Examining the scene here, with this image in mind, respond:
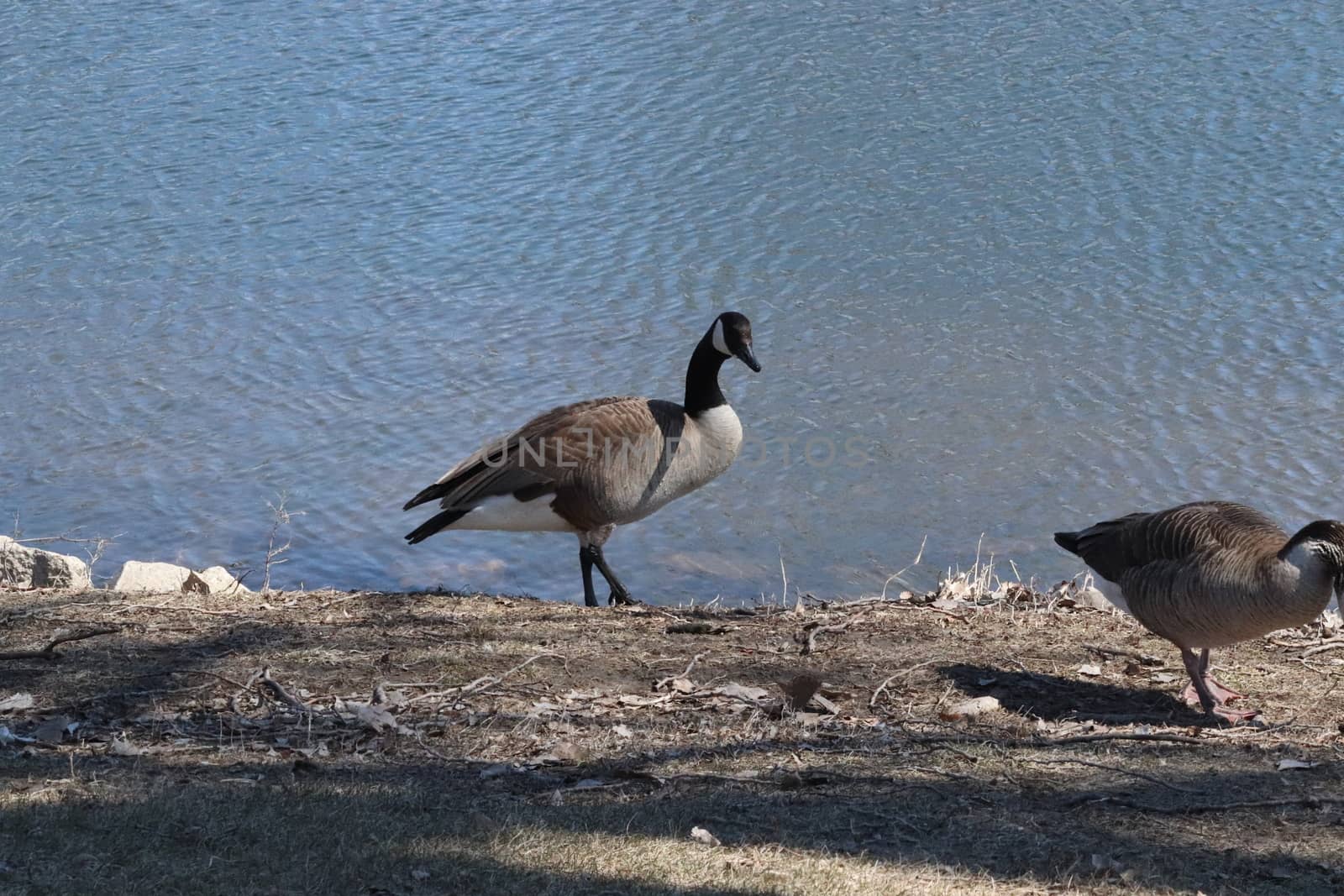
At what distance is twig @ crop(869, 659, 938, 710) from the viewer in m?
5.80

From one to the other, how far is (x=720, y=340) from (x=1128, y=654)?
288cm

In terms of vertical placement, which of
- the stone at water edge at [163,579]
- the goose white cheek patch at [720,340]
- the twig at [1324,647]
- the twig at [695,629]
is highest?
the goose white cheek patch at [720,340]

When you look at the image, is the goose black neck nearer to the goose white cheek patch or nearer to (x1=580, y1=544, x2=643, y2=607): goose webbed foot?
the goose white cheek patch

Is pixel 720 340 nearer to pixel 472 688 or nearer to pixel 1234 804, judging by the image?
pixel 472 688

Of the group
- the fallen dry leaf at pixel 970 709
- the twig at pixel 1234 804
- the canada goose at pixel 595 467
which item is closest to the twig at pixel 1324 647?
the fallen dry leaf at pixel 970 709

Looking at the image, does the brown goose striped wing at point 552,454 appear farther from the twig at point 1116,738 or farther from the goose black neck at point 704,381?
the twig at point 1116,738

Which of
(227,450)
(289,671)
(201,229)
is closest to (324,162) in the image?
(201,229)

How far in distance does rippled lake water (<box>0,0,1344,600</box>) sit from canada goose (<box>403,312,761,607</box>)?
4.98 ft

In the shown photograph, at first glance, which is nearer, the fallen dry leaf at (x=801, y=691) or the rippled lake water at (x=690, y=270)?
the fallen dry leaf at (x=801, y=691)

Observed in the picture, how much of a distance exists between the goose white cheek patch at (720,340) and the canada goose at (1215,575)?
2.62 m

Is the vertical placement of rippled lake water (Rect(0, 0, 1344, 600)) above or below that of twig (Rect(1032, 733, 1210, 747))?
above

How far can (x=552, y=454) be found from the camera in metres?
7.84

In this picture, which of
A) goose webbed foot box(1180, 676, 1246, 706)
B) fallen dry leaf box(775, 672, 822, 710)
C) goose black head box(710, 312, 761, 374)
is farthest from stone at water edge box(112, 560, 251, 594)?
goose webbed foot box(1180, 676, 1246, 706)

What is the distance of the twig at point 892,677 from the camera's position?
5.80m
